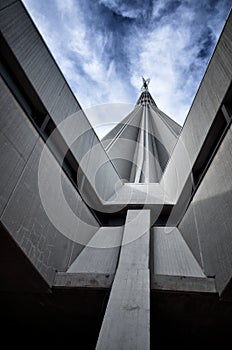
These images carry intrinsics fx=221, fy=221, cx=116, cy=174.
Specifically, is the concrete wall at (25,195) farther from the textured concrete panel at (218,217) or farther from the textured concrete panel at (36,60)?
the textured concrete panel at (218,217)

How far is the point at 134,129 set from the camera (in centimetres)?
1706

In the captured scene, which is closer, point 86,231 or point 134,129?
point 86,231

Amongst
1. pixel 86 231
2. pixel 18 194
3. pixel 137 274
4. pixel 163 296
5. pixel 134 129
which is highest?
pixel 134 129

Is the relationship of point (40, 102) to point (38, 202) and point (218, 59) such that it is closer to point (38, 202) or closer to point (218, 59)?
point (38, 202)

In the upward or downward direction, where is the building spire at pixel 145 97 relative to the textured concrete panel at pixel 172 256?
upward

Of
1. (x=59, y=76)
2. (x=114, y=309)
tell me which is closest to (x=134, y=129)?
(x=59, y=76)

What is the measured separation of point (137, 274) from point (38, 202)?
5.80 feet

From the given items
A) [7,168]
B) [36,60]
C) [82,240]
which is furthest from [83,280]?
[36,60]

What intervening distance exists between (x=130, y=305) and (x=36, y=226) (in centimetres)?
164

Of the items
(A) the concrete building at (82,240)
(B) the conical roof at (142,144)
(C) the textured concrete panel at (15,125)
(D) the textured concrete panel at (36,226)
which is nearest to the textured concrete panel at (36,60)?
(A) the concrete building at (82,240)

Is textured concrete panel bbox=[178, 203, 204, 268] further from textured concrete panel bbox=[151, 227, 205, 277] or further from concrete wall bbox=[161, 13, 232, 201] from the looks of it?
concrete wall bbox=[161, 13, 232, 201]

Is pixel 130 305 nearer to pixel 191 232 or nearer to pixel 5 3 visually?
pixel 191 232

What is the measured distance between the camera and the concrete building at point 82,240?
2.76 meters

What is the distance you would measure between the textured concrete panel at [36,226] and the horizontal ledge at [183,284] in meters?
1.55
